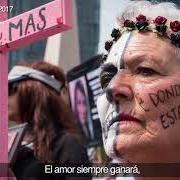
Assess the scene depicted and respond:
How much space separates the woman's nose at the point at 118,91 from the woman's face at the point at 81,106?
1405 mm

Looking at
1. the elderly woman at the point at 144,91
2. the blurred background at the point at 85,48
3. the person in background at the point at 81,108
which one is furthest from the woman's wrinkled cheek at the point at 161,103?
the person in background at the point at 81,108

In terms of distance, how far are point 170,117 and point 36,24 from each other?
30 cm

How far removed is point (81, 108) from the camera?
2.57 meters

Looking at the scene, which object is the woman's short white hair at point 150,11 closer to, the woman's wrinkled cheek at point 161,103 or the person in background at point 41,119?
the woman's wrinkled cheek at point 161,103

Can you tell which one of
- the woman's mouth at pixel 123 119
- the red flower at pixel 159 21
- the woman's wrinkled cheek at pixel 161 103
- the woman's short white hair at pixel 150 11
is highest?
the woman's short white hair at pixel 150 11

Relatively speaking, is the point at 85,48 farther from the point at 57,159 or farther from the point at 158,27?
the point at 158,27

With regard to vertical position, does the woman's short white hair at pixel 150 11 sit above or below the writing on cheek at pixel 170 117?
above

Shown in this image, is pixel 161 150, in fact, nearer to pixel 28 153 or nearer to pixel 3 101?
pixel 3 101

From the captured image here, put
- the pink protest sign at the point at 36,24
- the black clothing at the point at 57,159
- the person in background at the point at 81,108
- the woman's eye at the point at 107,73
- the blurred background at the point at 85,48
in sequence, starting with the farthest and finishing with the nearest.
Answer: the person in background at the point at 81,108 < the black clothing at the point at 57,159 < the blurred background at the point at 85,48 < the woman's eye at the point at 107,73 < the pink protest sign at the point at 36,24

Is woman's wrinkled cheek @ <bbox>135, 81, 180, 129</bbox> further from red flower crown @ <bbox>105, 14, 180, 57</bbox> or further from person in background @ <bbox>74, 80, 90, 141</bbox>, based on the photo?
person in background @ <bbox>74, 80, 90, 141</bbox>

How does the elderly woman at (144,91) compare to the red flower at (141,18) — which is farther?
the red flower at (141,18)

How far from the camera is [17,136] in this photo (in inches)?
52.9

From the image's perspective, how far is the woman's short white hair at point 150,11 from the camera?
3.69ft

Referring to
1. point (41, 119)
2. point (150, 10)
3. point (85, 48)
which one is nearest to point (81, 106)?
point (85, 48)
